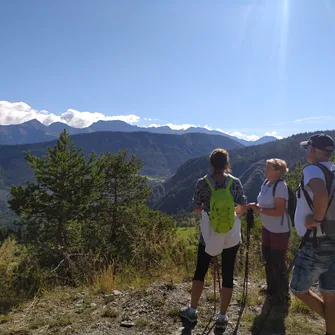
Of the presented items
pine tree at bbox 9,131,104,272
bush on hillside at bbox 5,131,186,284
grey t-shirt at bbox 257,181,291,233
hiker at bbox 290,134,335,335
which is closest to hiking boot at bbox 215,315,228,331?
hiker at bbox 290,134,335,335

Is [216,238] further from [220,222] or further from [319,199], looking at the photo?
[319,199]

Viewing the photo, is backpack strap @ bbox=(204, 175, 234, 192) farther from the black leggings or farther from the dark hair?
the black leggings

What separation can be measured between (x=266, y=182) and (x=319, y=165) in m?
1.40

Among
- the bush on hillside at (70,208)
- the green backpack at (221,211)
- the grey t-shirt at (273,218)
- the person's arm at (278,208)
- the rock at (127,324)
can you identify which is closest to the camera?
the green backpack at (221,211)

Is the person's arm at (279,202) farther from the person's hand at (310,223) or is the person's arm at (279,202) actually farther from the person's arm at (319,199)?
the person's arm at (319,199)

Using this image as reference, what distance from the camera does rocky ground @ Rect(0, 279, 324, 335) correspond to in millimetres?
3402

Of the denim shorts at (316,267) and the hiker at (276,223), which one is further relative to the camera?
the hiker at (276,223)

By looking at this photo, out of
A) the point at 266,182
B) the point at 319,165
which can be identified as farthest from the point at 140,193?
the point at 319,165

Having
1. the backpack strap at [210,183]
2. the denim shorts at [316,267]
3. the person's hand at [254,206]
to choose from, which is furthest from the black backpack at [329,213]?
the person's hand at [254,206]

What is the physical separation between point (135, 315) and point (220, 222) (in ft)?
5.25

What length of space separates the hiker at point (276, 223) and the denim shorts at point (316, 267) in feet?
3.17

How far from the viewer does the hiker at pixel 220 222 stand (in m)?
3.28

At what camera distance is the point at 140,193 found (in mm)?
21969

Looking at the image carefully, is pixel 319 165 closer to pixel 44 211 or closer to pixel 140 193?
pixel 44 211
